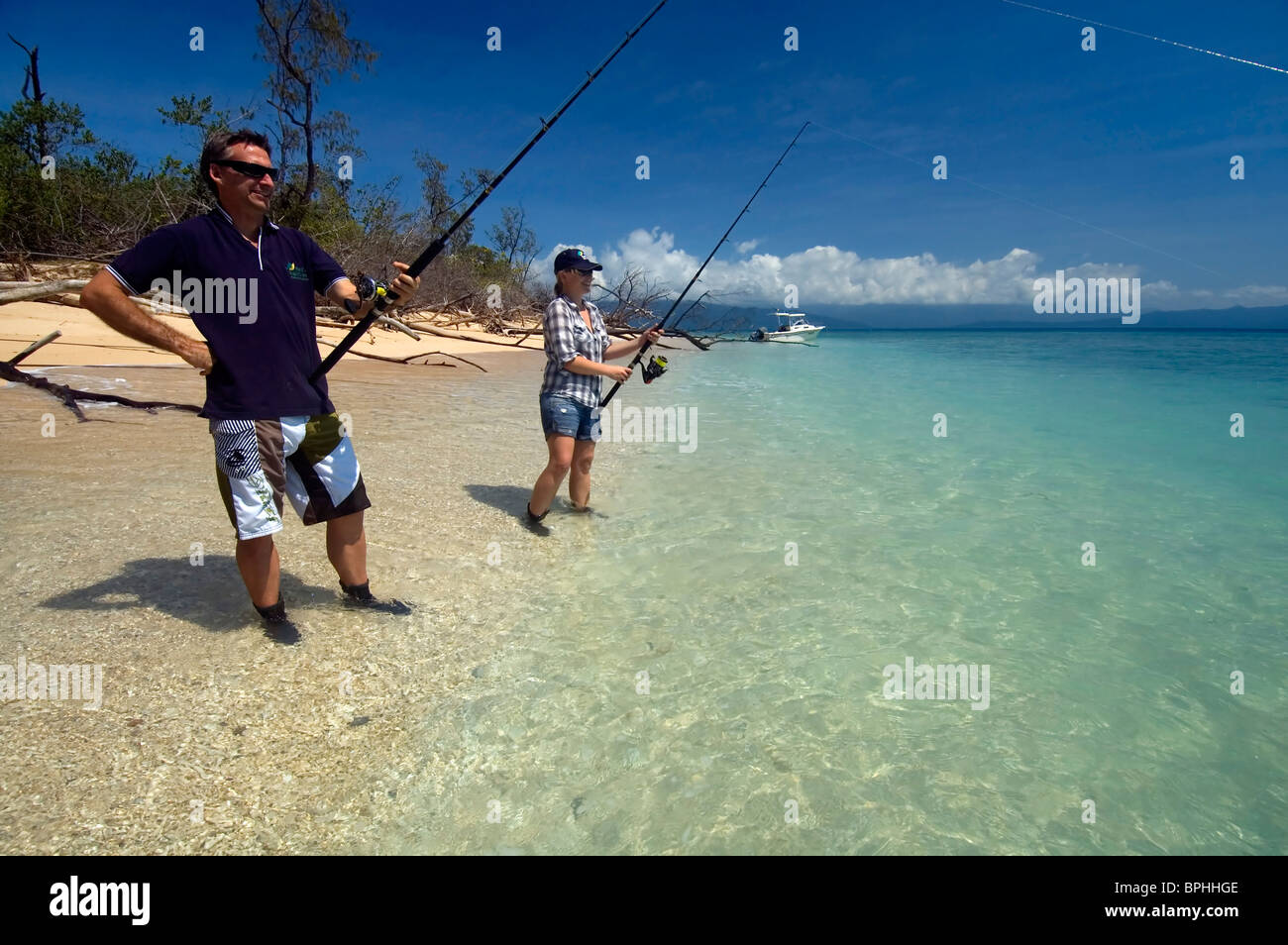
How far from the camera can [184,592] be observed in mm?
3863

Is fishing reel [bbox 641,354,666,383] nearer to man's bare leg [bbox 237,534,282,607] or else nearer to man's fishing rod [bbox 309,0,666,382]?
man's fishing rod [bbox 309,0,666,382]

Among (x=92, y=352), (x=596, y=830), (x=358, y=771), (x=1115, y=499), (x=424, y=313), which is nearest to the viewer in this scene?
(x=596, y=830)

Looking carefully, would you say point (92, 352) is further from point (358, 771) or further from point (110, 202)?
point (358, 771)

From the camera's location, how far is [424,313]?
2638 cm

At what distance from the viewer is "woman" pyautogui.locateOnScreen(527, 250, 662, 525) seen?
509 cm

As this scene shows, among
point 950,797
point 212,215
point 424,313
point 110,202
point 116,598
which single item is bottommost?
point 950,797

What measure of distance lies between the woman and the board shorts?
1.92 metres

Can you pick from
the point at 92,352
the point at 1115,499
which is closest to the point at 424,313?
the point at 92,352

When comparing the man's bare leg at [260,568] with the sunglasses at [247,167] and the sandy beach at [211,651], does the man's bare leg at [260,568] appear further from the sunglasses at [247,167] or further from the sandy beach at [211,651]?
the sunglasses at [247,167]

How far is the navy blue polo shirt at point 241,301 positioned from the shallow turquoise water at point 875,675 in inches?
62.6

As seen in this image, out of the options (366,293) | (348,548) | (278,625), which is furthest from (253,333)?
(278,625)

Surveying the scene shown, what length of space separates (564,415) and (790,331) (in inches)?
1868

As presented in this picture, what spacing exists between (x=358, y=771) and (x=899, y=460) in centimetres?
748

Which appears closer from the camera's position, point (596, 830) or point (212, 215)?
point (596, 830)
